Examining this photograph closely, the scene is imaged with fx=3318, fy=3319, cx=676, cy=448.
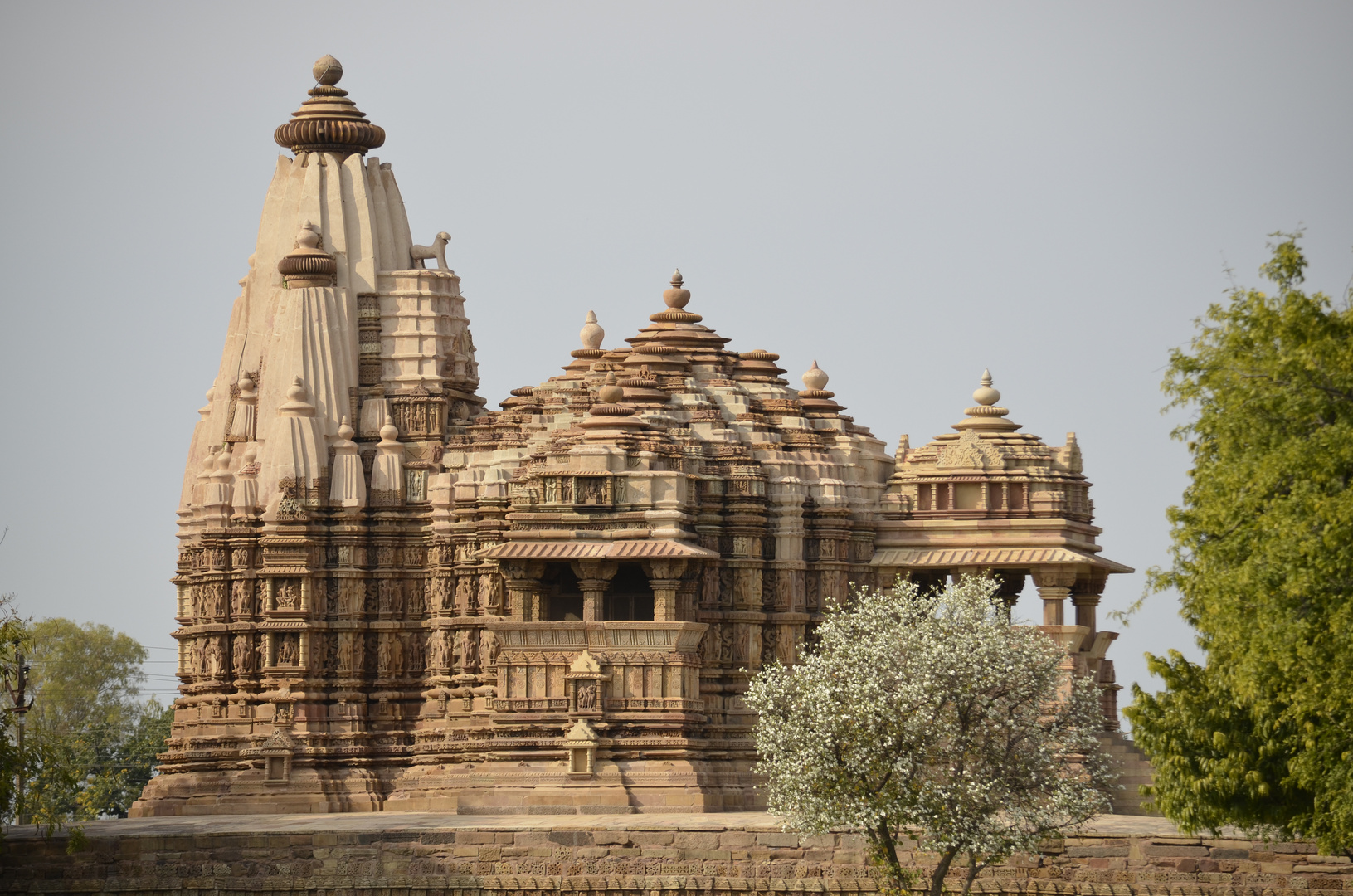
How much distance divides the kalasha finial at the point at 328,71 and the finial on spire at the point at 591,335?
7.93 metres

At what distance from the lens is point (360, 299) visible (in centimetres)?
7300

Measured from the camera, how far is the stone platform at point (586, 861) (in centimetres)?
5491

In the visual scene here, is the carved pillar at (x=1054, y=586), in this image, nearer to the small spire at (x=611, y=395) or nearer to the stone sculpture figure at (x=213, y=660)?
the small spire at (x=611, y=395)

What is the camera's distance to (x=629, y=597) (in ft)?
227

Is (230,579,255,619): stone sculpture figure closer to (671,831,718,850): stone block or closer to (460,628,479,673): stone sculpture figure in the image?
(460,628,479,673): stone sculpture figure

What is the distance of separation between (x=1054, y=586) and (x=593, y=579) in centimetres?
988

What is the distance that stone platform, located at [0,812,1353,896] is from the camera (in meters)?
54.9

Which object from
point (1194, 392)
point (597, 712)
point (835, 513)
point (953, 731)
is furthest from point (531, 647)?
point (1194, 392)

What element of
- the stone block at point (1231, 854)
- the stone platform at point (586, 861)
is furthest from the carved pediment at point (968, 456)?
the stone block at point (1231, 854)

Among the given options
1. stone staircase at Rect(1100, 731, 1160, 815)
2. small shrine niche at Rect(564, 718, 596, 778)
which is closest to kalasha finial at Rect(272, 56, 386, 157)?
small shrine niche at Rect(564, 718, 596, 778)

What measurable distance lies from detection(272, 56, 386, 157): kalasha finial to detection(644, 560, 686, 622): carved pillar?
14.0 m

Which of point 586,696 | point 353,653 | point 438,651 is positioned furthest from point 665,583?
point 353,653

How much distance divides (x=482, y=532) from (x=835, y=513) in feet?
24.5

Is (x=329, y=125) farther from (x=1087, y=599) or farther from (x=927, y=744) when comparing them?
(x=927, y=744)
